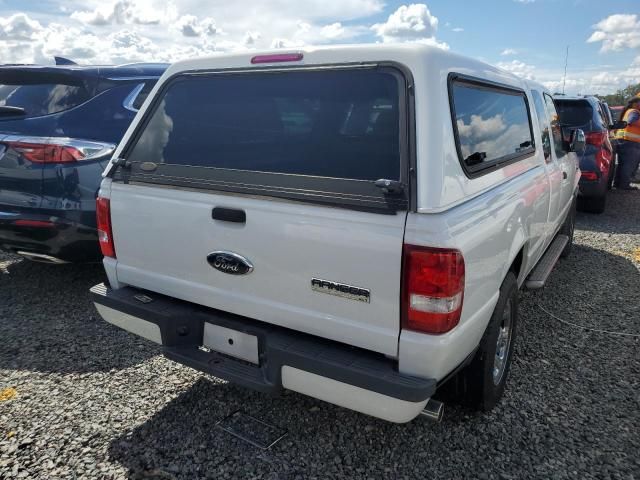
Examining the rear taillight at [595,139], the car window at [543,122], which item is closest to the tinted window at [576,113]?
the rear taillight at [595,139]

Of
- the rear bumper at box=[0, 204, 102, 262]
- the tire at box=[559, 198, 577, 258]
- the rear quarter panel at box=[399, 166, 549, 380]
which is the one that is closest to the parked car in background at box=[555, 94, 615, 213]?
the tire at box=[559, 198, 577, 258]

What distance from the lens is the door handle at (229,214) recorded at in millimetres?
2268

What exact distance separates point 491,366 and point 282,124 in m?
1.62

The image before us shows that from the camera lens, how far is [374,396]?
6.63ft

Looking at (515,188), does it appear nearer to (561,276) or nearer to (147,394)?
(147,394)

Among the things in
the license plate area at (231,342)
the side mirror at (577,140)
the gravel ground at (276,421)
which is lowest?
the gravel ground at (276,421)

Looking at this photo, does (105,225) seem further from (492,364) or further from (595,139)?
(595,139)

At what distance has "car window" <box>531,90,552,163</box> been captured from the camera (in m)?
4.01

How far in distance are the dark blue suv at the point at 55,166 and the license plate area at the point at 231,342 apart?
1.96 meters

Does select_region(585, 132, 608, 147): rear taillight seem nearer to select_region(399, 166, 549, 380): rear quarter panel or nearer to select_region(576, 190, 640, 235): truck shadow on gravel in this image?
select_region(576, 190, 640, 235): truck shadow on gravel

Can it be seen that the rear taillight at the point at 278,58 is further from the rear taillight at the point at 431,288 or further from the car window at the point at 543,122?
the car window at the point at 543,122

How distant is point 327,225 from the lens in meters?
2.07

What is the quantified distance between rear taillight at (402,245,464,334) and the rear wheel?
0.66 m

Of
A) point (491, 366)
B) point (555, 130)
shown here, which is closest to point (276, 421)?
point (491, 366)
